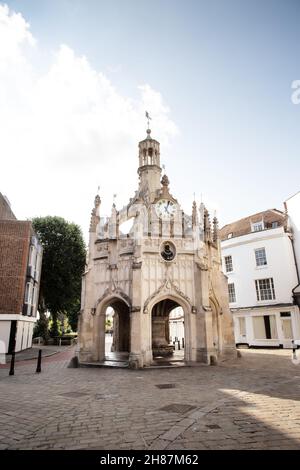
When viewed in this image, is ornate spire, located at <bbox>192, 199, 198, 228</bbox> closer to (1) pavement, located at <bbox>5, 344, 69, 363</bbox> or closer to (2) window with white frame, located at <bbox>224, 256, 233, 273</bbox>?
(2) window with white frame, located at <bbox>224, 256, 233, 273</bbox>

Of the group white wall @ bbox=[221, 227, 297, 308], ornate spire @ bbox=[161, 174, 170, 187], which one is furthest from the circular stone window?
white wall @ bbox=[221, 227, 297, 308]

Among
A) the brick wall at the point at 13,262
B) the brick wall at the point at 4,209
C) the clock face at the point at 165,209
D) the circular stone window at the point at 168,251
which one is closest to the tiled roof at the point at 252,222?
the clock face at the point at 165,209

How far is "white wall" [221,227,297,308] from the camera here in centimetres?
2788

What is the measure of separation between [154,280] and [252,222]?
2062 cm

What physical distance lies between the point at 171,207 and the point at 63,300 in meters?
21.8

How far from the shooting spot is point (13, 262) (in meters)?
26.1

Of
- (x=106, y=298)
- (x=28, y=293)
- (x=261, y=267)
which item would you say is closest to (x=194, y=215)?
(x=106, y=298)

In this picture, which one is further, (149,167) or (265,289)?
(265,289)

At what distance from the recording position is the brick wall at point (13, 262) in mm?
24984

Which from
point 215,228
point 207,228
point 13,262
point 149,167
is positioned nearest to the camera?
point 207,228

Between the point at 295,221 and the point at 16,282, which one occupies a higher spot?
the point at 295,221

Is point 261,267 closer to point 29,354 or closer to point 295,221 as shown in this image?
point 295,221

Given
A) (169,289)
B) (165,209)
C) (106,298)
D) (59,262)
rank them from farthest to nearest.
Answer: (59,262) < (165,209) < (106,298) < (169,289)
